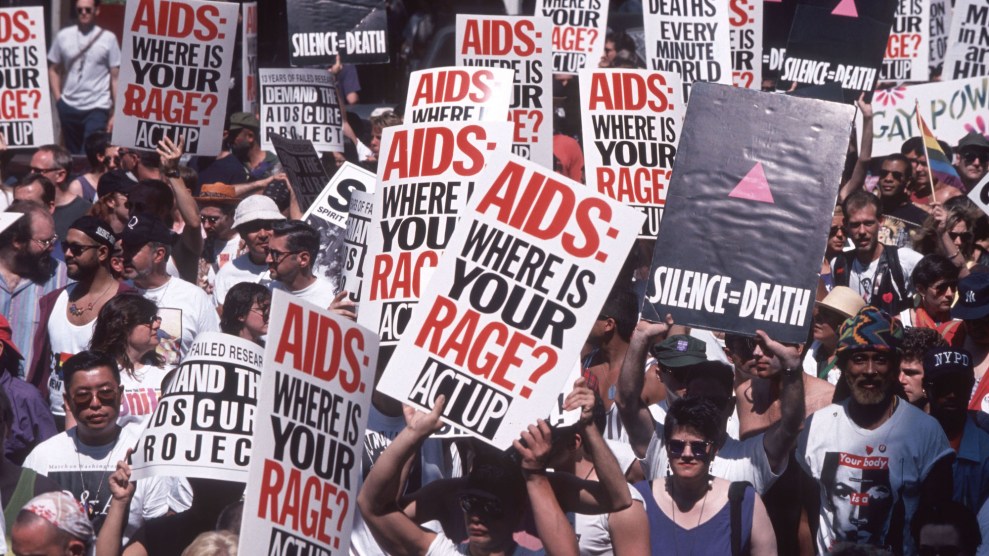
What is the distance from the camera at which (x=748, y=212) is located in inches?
289

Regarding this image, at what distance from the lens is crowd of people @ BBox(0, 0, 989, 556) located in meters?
6.22

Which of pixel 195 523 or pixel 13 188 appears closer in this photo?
pixel 195 523

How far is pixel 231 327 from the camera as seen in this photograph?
8719 mm

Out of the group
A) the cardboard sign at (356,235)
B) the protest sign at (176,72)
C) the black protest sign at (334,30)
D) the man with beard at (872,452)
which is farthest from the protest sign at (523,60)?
the man with beard at (872,452)

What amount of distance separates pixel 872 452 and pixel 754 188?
128 centimetres

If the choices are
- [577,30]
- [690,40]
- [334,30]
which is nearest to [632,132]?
[690,40]

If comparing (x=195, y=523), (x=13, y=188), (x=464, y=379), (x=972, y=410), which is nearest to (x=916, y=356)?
(x=972, y=410)

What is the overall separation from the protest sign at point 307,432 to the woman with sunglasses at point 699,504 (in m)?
1.24

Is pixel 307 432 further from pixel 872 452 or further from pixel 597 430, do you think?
pixel 872 452

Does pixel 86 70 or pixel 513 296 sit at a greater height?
pixel 513 296

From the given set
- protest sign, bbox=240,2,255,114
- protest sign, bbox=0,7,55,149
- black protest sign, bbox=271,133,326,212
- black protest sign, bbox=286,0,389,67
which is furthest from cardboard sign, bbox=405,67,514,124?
protest sign, bbox=240,2,255,114

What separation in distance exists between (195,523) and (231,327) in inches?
81.5

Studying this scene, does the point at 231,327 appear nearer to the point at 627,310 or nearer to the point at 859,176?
the point at 627,310

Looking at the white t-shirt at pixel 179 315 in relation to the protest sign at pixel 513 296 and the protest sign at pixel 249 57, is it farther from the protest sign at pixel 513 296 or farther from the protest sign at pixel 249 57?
the protest sign at pixel 249 57
